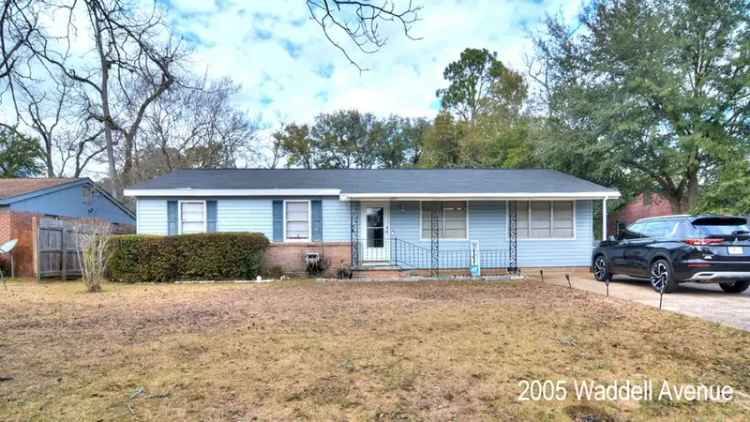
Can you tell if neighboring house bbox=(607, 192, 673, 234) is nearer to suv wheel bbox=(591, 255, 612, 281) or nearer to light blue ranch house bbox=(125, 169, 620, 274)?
light blue ranch house bbox=(125, 169, 620, 274)

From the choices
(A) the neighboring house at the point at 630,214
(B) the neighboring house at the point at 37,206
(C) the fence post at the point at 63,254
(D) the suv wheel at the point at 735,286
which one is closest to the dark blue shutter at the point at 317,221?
(C) the fence post at the point at 63,254

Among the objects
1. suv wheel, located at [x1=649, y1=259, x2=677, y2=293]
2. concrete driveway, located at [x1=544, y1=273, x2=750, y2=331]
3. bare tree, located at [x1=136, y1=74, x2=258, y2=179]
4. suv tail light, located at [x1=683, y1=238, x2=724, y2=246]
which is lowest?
concrete driveway, located at [x1=544, y1=273, x2=750, y2=331]

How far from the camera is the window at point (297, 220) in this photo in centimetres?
1272

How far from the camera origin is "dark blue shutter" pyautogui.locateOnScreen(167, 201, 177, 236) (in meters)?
12.4

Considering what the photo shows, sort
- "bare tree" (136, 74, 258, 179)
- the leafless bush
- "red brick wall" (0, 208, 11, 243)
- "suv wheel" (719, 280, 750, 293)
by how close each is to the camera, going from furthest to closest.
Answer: "bare tree" (136, 74, 258, 179)
"red brick wall" (0, 208, 11, 243)
the leafless bush
"suv wheel" (719, 280, 750, 293)

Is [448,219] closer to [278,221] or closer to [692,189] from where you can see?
[278,221]

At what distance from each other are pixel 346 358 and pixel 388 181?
10.1 metres

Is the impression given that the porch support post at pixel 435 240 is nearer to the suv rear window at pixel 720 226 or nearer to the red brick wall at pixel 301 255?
the red brick wall at pixel 301 255

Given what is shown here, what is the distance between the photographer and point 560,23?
17938mm

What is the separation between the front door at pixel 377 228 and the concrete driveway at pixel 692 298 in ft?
15.9

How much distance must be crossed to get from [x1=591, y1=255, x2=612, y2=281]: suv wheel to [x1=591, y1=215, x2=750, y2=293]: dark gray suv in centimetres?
112

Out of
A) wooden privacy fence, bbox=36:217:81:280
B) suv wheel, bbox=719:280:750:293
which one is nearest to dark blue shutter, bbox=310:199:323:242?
wooden privacy fence, bbox=36:217:81:280

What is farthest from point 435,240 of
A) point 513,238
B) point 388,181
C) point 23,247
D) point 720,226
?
point 23,247

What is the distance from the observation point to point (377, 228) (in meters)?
13.0
